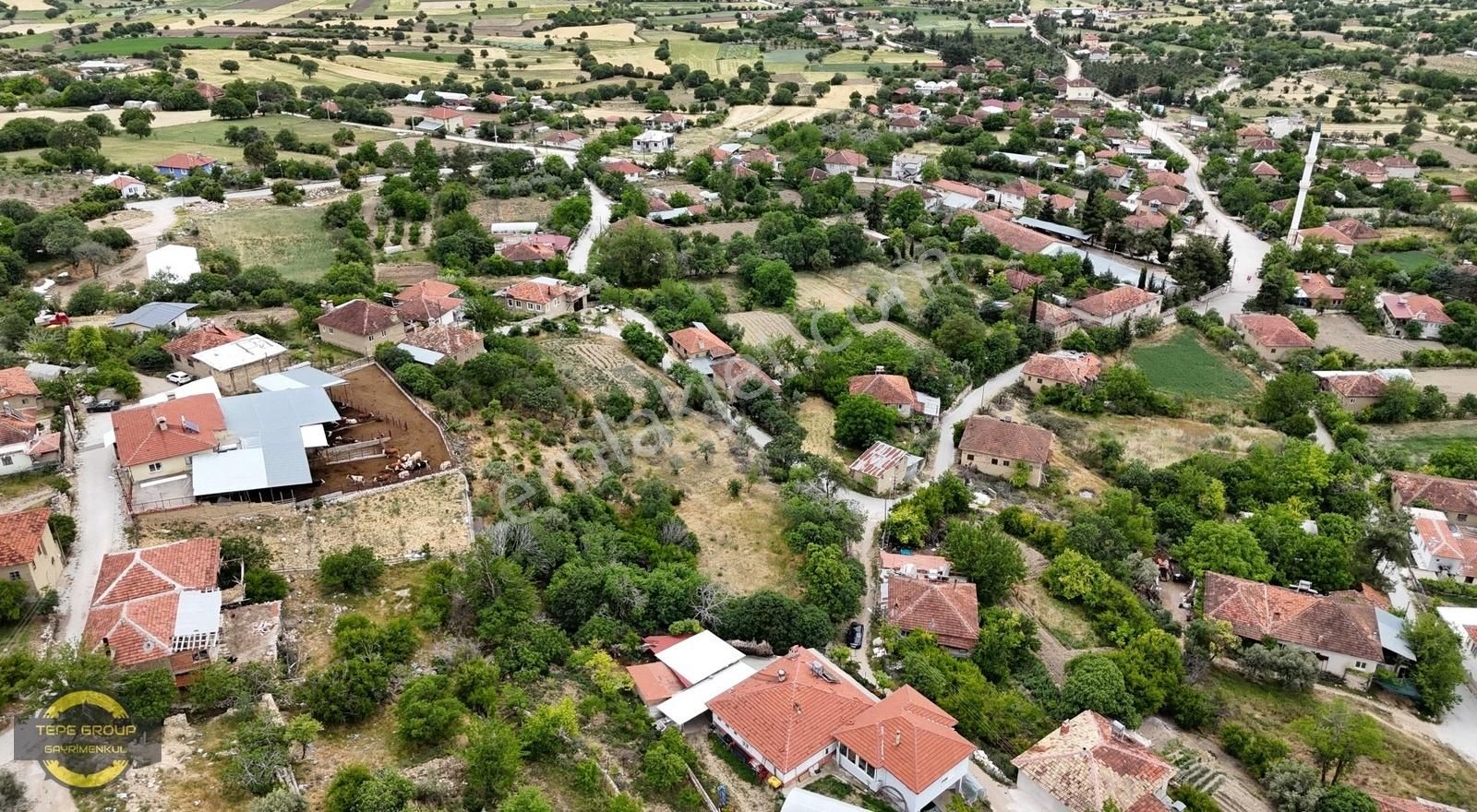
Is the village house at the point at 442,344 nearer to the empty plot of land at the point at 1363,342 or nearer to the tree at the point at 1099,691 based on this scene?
the tree at the point at 1099,691

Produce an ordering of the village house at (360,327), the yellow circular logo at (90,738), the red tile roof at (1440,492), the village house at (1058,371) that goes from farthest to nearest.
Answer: the village house at (1058,371) → the village house at (360,327) → the red tile roof at (1440,492) → the yellow circular logo at (90,738)

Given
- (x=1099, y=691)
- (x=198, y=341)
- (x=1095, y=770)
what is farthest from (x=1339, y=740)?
(x=198, y=341)

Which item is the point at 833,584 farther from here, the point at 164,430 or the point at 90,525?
the point at 90,525

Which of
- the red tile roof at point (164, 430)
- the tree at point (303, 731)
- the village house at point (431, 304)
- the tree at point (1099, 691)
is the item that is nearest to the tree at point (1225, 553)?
the tree at point (1099, 691)

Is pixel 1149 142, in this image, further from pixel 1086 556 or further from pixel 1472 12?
pixel 1472 12

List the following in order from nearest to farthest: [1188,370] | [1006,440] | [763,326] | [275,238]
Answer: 1. [1006,440]
2. [1188,370]
3. [763,326]
4. [275,238]

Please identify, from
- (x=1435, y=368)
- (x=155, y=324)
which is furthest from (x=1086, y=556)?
(x=155, y=324)

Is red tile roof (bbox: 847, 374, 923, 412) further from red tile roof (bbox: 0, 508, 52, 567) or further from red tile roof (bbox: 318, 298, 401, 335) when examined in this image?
red tile roof (bbox: 0, 508, 52, 567)
